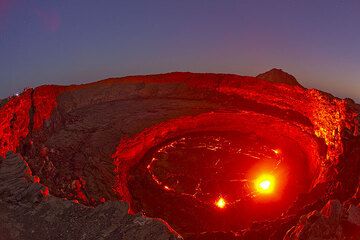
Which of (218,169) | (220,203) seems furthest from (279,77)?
(220,203)

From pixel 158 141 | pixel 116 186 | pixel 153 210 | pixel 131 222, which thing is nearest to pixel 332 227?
pixel 131 222

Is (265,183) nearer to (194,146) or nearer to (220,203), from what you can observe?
(220,203)

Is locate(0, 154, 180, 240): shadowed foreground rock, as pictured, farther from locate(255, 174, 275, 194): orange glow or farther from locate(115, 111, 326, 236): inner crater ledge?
locate(255, 174, 275, 194): orange glow

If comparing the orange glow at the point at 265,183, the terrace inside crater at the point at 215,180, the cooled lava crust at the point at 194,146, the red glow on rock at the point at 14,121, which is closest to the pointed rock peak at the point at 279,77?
the cooled lava crust at the point at 194,146

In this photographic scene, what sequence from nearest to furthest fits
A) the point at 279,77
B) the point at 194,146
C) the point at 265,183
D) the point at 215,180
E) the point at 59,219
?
the point at 59,219 → the point at 265,183 → the point at 215,180 → the point at 194,146 → the point at 279,77

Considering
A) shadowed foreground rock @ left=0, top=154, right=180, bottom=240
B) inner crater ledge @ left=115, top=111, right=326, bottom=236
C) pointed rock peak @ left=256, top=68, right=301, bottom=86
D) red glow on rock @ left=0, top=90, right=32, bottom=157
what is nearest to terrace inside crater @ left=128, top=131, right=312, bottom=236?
inner crater ledge @ left=115, top=111, right=326, bottom=236

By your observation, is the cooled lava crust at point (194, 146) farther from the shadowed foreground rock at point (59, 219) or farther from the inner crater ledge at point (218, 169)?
the shadowed foreground rock at point (59, 219)
